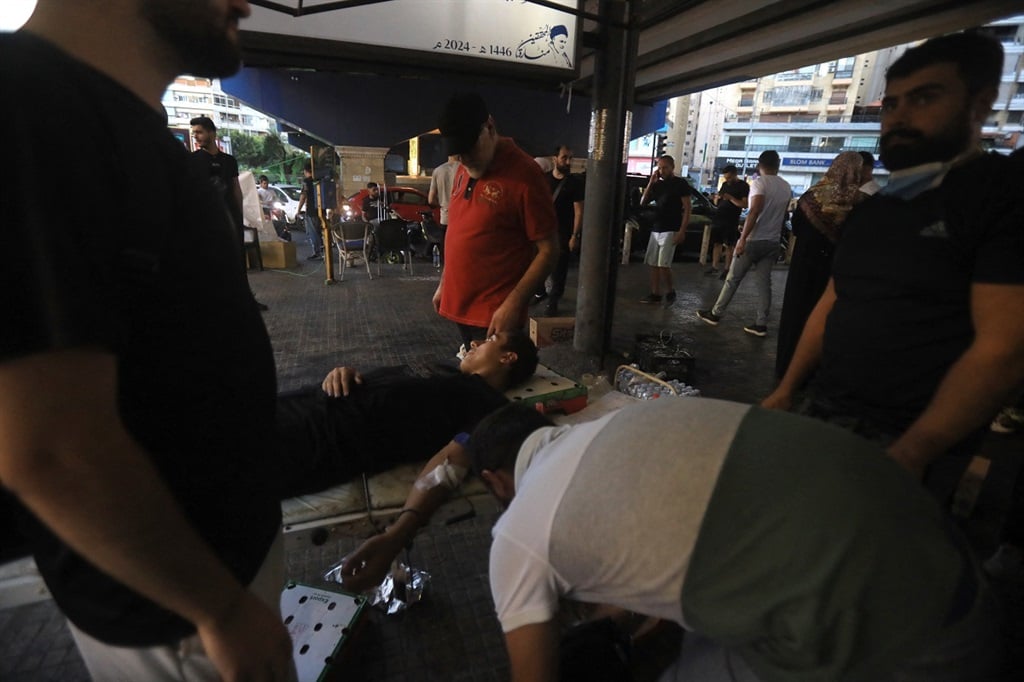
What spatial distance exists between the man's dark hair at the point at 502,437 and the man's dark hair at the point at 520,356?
1.41 m

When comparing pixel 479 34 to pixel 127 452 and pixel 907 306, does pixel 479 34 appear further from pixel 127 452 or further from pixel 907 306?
pixel 127 452

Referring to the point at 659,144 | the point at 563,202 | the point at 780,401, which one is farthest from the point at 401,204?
the point at 659,144

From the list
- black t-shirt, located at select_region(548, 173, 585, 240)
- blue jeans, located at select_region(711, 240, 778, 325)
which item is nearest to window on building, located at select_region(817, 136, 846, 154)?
blue jeans, located at select_region(711, 240, 778, 325)

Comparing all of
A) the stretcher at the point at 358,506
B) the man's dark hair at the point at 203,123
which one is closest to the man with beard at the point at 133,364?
the stretcher at the point at 358,506

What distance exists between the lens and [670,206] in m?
6.48

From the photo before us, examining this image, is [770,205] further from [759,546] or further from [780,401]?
[759,546]

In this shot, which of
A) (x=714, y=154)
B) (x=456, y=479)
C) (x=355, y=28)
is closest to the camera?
(x=456, y=479)

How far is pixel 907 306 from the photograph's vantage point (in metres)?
1.44

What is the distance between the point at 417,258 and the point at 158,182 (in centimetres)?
1002

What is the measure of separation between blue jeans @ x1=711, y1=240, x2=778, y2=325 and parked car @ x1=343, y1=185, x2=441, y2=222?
659cm

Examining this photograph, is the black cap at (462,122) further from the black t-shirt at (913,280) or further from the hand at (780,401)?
the hand at (780,401)

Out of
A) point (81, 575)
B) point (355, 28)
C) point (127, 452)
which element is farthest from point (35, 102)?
point (355, 28)

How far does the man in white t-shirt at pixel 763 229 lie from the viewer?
539 cm

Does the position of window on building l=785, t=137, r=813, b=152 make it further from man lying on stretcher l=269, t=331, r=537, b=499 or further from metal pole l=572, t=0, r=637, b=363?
man lying on stretcher l=269, t=331, r=537, b=499
